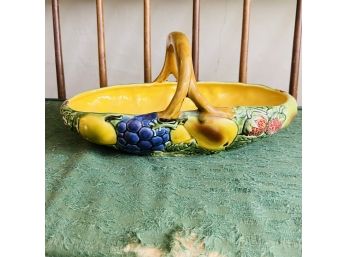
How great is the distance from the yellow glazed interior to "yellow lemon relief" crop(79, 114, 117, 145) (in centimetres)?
14

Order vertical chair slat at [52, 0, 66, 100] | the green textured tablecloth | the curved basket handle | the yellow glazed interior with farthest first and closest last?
1. vertical chair slat at [52, 0, 66, 100]
2. the yellow glazed interior
3. the curved basket handle
4. the green textured tablecloth

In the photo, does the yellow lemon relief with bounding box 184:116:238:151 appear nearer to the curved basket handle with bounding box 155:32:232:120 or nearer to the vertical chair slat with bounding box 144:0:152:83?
the curved basket handle with bounding box 155:32:232:120

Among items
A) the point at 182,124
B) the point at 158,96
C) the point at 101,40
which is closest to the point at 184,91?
the point at 182,124

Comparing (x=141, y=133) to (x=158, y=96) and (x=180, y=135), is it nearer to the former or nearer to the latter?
(x=180, y=135)

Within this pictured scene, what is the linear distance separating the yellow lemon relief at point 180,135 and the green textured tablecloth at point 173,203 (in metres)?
0.02

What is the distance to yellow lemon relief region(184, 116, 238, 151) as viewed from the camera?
439 millimetres

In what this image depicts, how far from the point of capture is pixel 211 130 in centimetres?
44

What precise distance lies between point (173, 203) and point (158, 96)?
0.98 ft

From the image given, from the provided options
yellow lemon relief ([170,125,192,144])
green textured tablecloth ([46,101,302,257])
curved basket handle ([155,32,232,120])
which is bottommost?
green textured tablecloth ([46,101,302,257])

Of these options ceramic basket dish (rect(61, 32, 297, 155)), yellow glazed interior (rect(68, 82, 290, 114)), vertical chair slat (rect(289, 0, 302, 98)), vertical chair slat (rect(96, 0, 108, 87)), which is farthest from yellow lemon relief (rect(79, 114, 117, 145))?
vertical chair slat (rect(289, 0, 302, 98))

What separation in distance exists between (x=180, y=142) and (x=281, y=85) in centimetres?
43

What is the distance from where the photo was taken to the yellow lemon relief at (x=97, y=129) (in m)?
0.44

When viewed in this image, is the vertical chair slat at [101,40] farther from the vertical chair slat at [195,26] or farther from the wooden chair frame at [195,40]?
the vertical chair slat at [195,26]
